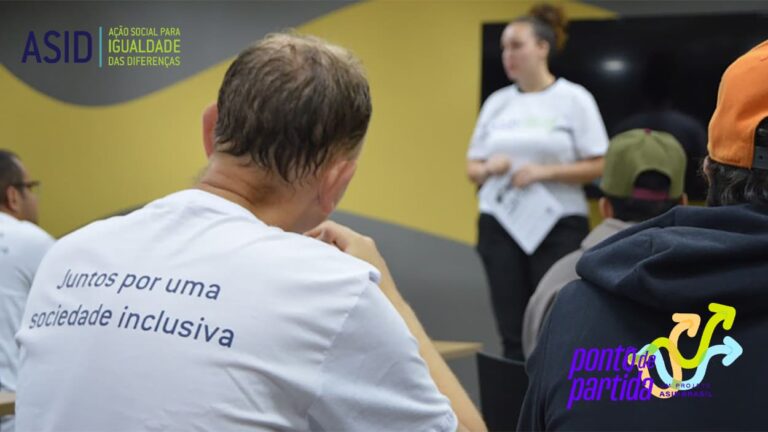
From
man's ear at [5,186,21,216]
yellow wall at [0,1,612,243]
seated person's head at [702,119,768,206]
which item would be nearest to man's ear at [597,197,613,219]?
seated person's head at [702,119,768,206]

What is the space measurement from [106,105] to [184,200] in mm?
1567

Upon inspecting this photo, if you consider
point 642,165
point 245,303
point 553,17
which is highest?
point 245,303

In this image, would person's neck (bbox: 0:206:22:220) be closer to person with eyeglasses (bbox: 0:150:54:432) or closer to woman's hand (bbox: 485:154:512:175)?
person with eyeglasses (bbox: 0:150:54:432)

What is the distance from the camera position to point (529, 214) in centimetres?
399

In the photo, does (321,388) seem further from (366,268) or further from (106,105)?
(106,105)

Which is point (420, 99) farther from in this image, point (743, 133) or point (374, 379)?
point (374, 379)

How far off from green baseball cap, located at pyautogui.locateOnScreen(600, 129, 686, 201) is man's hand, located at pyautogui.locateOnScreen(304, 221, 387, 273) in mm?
1170

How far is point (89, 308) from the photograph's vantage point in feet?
3.66

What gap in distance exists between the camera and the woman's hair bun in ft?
14.3

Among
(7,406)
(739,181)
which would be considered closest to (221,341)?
(739,181)

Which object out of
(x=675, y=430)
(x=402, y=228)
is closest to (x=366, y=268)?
(x=675, y=430)

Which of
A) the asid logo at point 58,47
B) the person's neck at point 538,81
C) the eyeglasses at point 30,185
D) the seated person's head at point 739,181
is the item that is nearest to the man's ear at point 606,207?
the seated person's head at point 739,181

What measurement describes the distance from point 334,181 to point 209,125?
0.66ft

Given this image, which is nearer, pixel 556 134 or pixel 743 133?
pixel 743 133
